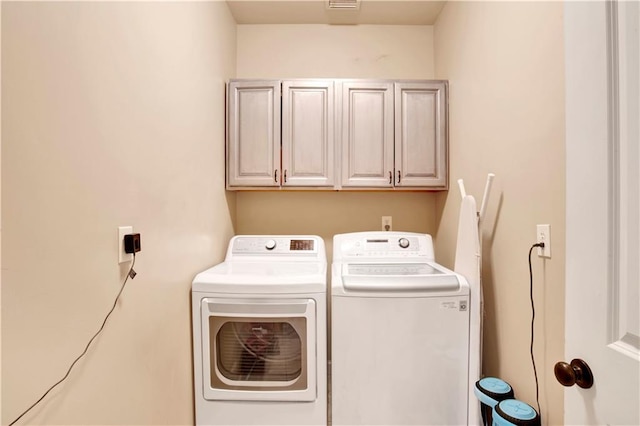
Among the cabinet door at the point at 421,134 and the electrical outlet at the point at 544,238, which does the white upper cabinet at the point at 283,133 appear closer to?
the cabinet door at the point at 421,134

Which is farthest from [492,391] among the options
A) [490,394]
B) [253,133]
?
[253,133]

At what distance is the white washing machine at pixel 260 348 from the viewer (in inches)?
56.6

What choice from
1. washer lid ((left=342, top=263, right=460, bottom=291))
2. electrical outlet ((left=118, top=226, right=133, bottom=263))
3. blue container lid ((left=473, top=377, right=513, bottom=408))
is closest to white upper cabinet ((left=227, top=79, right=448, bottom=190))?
washer lid ((left=342, top=263, right=460, bottom=291))

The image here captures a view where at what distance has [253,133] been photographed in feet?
6.63

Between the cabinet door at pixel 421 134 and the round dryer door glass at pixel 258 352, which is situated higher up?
the cabinet door at pixel 421 134

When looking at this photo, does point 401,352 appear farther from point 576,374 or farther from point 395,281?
point 576,374

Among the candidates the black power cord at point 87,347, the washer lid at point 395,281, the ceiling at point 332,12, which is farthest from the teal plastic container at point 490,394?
the ceiling at point 332,12

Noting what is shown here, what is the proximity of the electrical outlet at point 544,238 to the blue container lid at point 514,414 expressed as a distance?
589mm

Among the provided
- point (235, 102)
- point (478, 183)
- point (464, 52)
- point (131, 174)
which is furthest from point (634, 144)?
point (235, 102)

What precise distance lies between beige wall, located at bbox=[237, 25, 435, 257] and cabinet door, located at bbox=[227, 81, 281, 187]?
364mm

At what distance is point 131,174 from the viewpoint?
1.04 m

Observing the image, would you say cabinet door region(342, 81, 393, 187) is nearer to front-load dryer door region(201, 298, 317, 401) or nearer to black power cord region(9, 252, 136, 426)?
front-load dryer door region(201, 298, 317, 401)

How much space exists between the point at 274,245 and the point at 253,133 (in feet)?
2.60

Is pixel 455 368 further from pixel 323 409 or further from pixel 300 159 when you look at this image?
pixel 300 159
